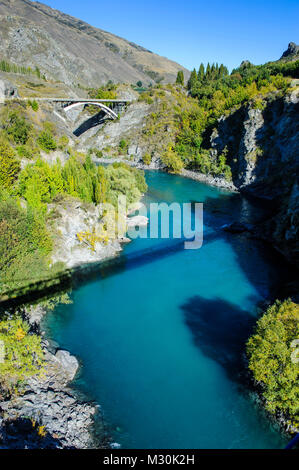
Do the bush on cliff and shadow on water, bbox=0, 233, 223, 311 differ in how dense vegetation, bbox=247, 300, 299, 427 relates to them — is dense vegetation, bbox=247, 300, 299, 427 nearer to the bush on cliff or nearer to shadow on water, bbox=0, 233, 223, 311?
shadow on water, bbox=0, 233, 223, 311

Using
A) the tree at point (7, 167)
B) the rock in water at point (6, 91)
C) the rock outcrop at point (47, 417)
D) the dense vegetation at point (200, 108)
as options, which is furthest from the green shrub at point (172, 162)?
the rock outcrop at point (47, 417)

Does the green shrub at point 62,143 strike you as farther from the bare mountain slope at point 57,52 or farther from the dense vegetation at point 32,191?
the bare mountain slope at point 57,52

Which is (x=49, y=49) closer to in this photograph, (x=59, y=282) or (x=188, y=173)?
(x=188, y=173)

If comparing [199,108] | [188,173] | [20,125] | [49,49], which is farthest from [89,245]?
[49,49]

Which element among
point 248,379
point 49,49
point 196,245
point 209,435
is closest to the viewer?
point 209,435

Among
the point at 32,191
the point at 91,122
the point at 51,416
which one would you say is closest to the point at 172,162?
the point at 91,122

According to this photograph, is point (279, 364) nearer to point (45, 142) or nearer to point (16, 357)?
point (16, 357)
